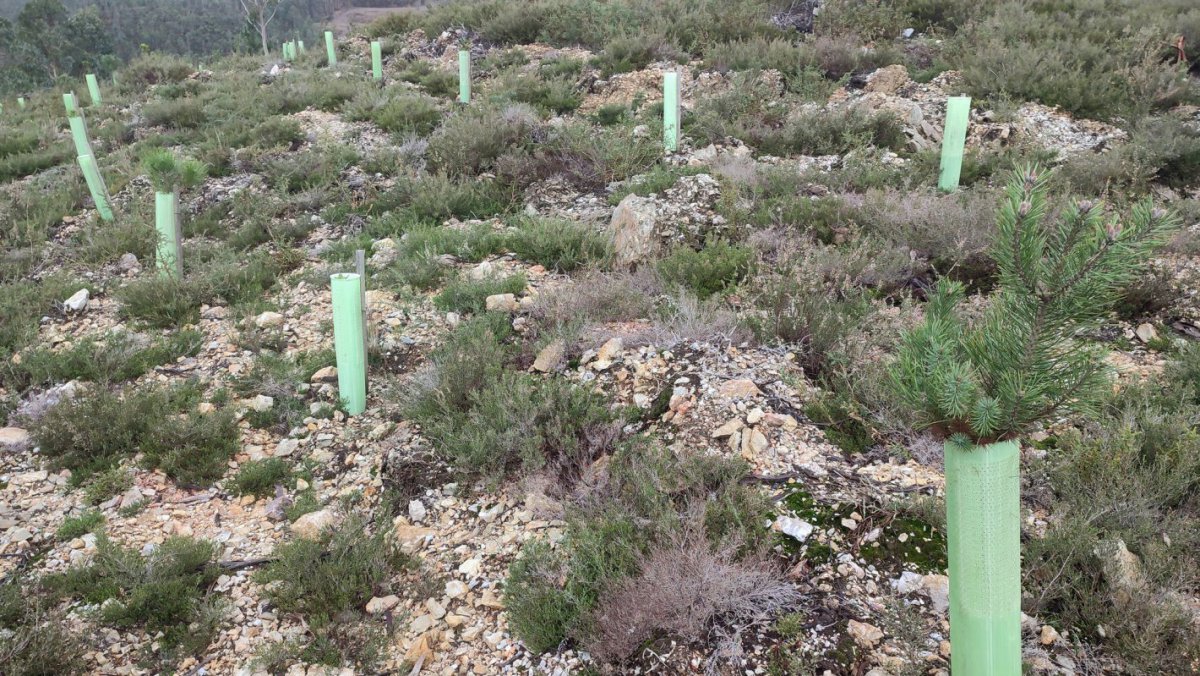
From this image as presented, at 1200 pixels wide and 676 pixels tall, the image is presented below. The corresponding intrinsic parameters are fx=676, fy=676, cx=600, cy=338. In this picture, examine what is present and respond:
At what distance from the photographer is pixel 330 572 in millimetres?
2688

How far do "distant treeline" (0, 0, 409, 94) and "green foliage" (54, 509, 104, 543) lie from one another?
16.3 meters

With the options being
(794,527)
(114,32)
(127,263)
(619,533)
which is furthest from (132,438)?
(114,32)

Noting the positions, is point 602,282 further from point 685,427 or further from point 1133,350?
point 1133,350

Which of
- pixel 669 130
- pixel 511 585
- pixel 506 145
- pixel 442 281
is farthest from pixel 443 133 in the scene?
pixel 511 585

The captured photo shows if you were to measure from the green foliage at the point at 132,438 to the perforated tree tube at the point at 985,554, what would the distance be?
345 centimetres

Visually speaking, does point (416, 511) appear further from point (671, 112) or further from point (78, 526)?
point (671, 112)

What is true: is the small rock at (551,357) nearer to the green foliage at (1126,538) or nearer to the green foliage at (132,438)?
the green foliage at (132,438)

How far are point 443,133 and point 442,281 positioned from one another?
3.16 meters

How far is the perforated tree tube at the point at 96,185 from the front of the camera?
655 centimetres

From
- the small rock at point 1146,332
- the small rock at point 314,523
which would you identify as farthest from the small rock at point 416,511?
the small rock at point 1146,332

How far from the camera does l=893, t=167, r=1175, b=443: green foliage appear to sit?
1.17 m

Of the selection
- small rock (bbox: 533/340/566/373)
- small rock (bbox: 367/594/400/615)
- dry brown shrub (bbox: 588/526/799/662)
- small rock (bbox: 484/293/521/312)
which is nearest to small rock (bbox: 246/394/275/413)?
small rock (bbox: 484/293/521/312)

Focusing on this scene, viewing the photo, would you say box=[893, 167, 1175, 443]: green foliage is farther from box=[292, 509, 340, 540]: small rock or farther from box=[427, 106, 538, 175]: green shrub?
box=[427, 106, 538, 175]: green shrub

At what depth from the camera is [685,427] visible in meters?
3.24
